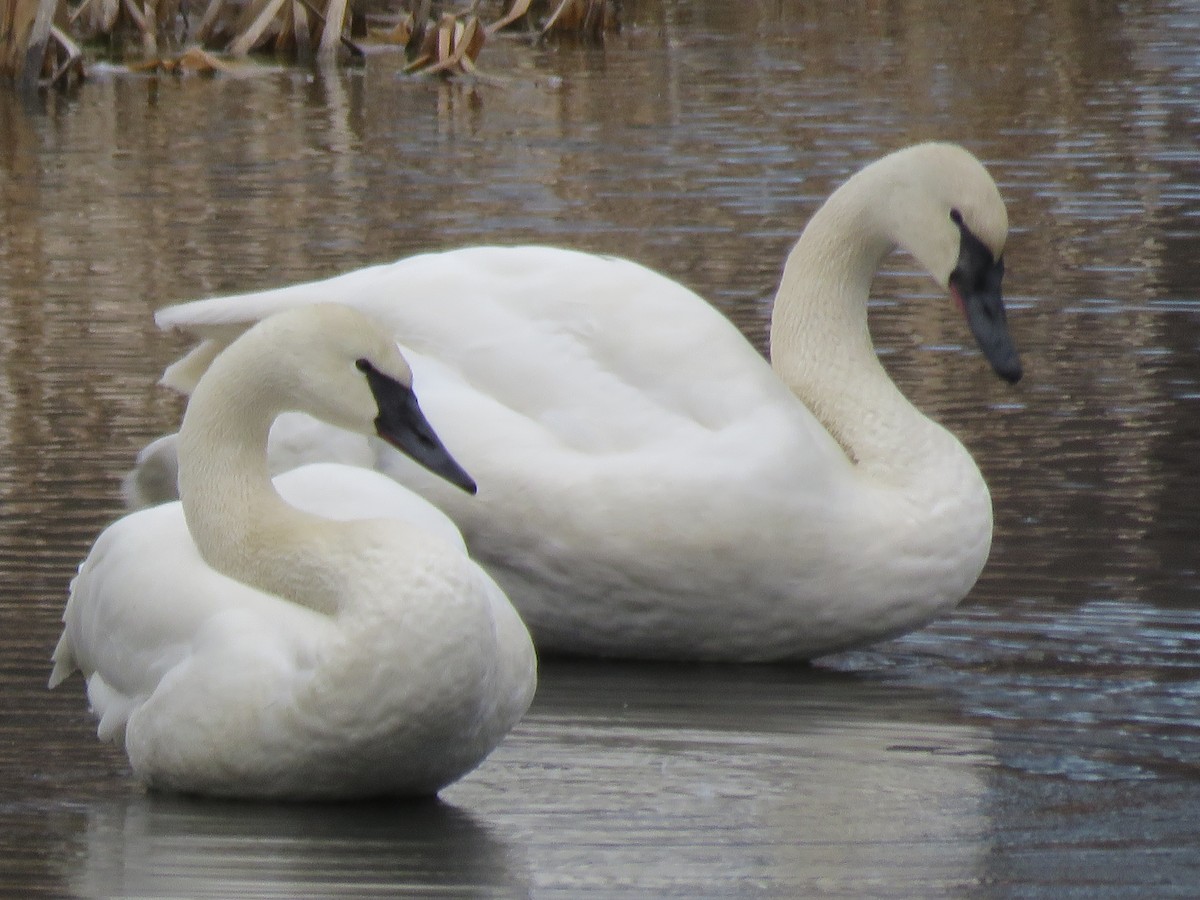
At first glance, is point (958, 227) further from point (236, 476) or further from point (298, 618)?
point (298, 618)

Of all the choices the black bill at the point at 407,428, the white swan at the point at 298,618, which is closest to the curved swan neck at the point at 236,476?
the white swan at the point at 298,618

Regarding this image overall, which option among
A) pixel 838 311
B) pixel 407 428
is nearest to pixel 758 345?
pixel 838 311

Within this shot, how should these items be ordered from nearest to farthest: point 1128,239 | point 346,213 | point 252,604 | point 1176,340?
point 252,604
point 1176,340
point 1128,239
point 346,213

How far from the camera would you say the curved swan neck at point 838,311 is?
562 cm

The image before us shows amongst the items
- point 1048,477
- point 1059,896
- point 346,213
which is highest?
point 1059,896

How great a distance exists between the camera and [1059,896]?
12.4 feet

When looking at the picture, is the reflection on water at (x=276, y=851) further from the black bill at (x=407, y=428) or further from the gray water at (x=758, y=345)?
the black bill at (x=407, y=428)

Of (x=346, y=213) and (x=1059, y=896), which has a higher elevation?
(x=1059, y=896)

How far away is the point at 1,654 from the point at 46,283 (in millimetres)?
4388

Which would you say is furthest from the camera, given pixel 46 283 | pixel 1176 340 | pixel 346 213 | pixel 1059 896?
pixel 346 213

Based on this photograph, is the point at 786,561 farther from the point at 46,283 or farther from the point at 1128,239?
the point at 1128,239

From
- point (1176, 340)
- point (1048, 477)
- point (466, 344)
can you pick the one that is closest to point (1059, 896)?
point (466, 344)

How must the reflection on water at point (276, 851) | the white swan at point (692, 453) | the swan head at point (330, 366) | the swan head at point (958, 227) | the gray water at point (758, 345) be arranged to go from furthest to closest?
the swan head at point (958, 227) < the white swan at point (692, 453) < the swan head at point (330, 366) < the gray water at point (758, 345) < the reflection on water at point (276, 851)

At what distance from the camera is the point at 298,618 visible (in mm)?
4172
